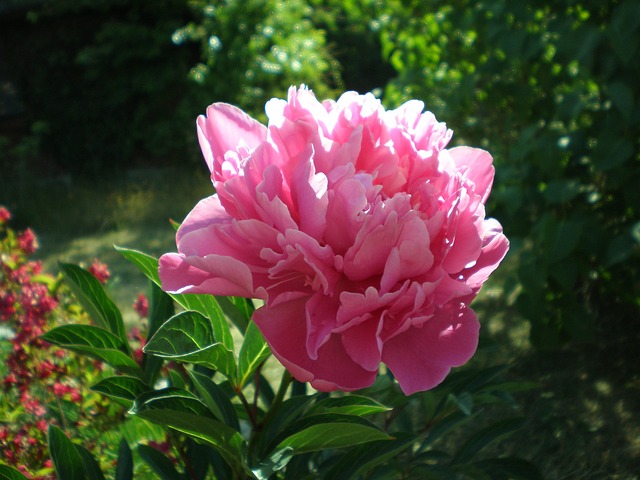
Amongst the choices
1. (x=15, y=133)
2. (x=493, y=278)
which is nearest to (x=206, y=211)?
(x=493, y=278)

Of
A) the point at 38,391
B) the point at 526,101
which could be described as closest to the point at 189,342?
the point at 38,391

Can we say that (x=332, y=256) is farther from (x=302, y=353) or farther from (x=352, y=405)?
(x=352, y=405)

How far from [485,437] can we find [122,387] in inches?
29.5

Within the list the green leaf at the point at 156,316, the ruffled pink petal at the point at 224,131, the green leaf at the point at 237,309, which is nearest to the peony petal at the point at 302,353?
the ruffled pink petal at the point at 224,131

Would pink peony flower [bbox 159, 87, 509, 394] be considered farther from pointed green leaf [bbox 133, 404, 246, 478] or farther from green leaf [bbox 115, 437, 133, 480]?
green leaf [bbox 115, 437, 133, 480]

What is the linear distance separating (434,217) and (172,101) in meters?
8.50

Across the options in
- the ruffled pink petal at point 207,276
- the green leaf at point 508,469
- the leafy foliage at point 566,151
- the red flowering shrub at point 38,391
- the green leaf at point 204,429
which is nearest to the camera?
the ruffled pink petal at point 207,276

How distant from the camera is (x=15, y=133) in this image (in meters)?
9.47

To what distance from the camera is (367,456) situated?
125 centimetres

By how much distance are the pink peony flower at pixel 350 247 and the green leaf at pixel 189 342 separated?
0.28ft

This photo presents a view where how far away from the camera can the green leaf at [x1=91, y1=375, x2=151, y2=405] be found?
3.48 ft

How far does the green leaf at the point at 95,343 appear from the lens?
1058 millimetres

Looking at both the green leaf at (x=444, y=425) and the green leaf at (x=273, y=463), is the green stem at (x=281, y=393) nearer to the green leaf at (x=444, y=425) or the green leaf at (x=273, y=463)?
the green leaf at (x=273, y=463)

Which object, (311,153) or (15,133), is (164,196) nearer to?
(15,133)
